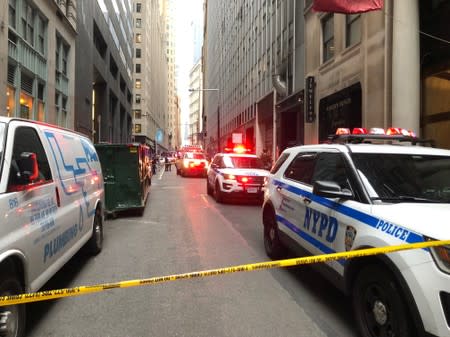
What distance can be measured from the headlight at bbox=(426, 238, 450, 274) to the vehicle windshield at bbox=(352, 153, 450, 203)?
1.07m

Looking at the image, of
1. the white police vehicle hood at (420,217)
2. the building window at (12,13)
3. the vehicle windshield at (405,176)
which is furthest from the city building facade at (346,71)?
the building window at (12,13)

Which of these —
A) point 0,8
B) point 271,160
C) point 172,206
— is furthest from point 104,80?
point 172,206

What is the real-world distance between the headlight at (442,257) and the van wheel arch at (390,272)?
291 mm

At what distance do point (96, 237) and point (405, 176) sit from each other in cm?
502

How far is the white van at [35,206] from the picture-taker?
3549mm

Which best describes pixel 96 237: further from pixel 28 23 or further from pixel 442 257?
pixel 28 23

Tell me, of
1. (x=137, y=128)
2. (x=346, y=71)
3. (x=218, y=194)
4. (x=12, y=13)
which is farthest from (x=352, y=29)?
(x=137, y=128)

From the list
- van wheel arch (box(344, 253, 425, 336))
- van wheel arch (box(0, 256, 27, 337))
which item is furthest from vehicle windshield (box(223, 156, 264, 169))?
van wheel arch (box(0, 256, 27, 337))

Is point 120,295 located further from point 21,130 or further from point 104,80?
point 104,80

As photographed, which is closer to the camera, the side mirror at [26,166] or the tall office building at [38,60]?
the side mirror at [26,166]

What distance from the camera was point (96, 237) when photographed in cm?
738

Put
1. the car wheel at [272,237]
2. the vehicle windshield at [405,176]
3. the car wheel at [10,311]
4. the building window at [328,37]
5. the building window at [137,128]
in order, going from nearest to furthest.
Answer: the car wheel at [10,311]
the vehicle windshield at [405,176]
the car wheel at [272,237]
the building window at [328,37]
the building window at [137,128]

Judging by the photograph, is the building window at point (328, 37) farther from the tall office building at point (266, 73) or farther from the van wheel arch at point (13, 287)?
the van wheel arch at point (13, 287)

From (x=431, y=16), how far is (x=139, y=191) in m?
10.6
